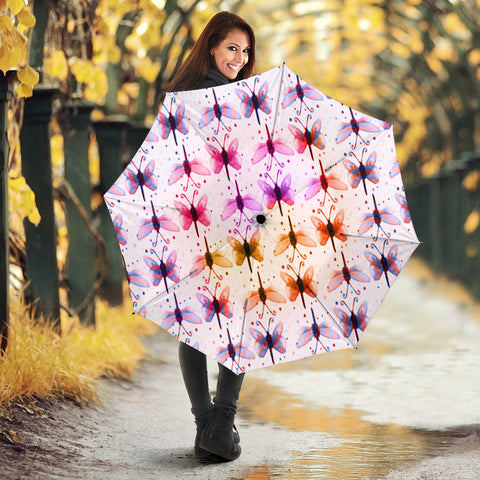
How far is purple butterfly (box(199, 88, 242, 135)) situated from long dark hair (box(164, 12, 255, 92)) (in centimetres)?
29

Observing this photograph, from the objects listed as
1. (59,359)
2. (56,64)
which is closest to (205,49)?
(59,359)

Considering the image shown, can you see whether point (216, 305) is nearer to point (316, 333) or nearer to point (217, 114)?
point (316, 333)

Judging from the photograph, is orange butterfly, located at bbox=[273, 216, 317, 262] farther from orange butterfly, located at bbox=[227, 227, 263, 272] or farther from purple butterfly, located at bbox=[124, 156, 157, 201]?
purple butterfly, located at bbox=[124, 156, 157, 201]

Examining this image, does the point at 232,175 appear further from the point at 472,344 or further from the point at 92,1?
the point at 472,344

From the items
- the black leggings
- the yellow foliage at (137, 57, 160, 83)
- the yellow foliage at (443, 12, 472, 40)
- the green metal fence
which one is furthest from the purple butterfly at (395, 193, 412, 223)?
the yellow foliage at (443, 12, 472, 40)

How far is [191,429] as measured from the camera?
5.58 meters

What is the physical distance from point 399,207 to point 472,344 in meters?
4.67

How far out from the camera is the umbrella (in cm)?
419

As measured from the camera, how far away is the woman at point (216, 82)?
4484mm

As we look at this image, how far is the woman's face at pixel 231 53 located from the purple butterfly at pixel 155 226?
66 centimetres

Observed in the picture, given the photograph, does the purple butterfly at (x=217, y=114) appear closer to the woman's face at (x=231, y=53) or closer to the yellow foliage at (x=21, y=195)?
the woman's face at (x=231, y=53)

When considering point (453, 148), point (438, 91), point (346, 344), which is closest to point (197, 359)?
point (346, 344)

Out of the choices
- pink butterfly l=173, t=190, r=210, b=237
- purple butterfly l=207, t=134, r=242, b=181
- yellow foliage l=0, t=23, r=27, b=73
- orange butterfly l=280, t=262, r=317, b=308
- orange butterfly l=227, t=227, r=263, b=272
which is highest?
yellow foliage l=0, t=23, r=27, b=73

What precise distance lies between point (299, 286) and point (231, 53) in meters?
0.95
